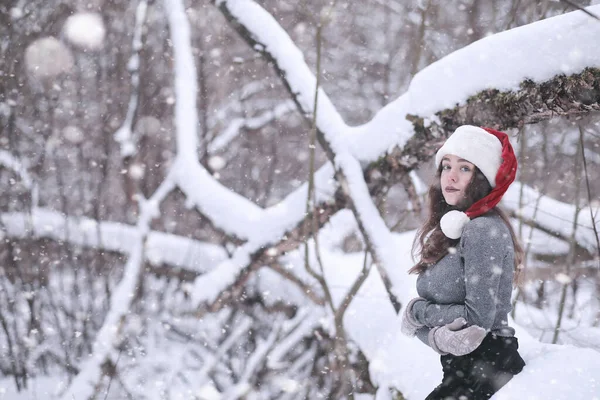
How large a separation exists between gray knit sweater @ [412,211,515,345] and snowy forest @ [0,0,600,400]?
32 centimetres

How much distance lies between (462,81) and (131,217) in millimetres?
5137

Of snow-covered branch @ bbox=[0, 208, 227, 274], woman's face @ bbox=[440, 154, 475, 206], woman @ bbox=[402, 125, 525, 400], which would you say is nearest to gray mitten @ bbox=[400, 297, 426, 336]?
woman @ bbox=[402, 125, 525, 400]

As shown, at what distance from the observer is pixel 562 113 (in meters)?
2.23

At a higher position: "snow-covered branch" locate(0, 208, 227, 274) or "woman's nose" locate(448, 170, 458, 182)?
"snow-covered branch" locate(0, 208, 227, 274)

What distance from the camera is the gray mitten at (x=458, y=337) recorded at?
1.47m

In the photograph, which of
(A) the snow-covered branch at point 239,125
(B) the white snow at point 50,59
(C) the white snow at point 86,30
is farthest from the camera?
(A) the snow-covered branch at point 239,125

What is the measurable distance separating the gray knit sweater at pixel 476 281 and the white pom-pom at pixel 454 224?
0.09ft

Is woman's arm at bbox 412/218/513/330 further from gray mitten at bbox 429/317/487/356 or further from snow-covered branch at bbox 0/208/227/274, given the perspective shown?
snow-covered branch at bbox 0/208/227/274

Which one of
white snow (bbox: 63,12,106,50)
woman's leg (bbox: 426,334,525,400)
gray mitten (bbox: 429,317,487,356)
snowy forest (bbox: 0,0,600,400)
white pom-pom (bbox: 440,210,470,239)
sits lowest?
woman's leg (bbox: 426,334,525,400)

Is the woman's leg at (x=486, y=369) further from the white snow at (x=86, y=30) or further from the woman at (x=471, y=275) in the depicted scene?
the white snow at (x=86, y=30)

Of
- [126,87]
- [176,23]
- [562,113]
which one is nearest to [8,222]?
[126,87]

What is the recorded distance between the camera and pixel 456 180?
1.76m

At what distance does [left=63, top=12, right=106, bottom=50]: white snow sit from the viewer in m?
5.42

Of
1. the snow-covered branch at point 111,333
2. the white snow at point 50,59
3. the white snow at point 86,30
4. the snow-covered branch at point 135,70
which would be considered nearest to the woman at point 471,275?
Answer: the snow-covered branch at point 111,333
